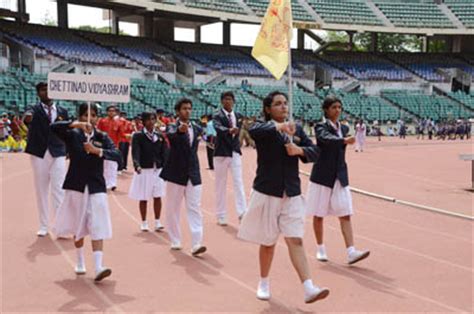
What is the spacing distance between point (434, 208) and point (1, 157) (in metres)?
15.3

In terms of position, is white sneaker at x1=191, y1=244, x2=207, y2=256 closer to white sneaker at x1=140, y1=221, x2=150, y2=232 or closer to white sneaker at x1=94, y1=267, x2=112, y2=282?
white sneaker at x1=94, y1=267, x2=112, y2=282

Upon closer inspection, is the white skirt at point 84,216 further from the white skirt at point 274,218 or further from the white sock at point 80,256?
the white skirt at point 274,218

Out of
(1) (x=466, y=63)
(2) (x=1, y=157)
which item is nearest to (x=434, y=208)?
(2) (x=1, y=157)

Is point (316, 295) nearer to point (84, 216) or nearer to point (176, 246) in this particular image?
point (84, 216)

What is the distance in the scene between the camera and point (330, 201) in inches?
266

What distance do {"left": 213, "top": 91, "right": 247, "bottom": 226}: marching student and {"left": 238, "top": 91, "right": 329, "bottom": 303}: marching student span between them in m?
3.60

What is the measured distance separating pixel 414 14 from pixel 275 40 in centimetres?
5159

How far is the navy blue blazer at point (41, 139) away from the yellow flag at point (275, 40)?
3.56 m

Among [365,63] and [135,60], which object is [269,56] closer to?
[135,60]

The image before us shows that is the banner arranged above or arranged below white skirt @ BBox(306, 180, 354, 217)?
above

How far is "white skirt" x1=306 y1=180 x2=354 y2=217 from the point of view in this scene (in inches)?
263

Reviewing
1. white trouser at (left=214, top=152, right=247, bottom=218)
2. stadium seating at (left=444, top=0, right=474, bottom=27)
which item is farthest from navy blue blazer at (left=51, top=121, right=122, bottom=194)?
stadium seating at (left=444, top=0, right=474, bottom=27)

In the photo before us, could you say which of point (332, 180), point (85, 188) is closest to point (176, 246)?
point (85, 188)

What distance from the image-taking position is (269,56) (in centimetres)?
559
